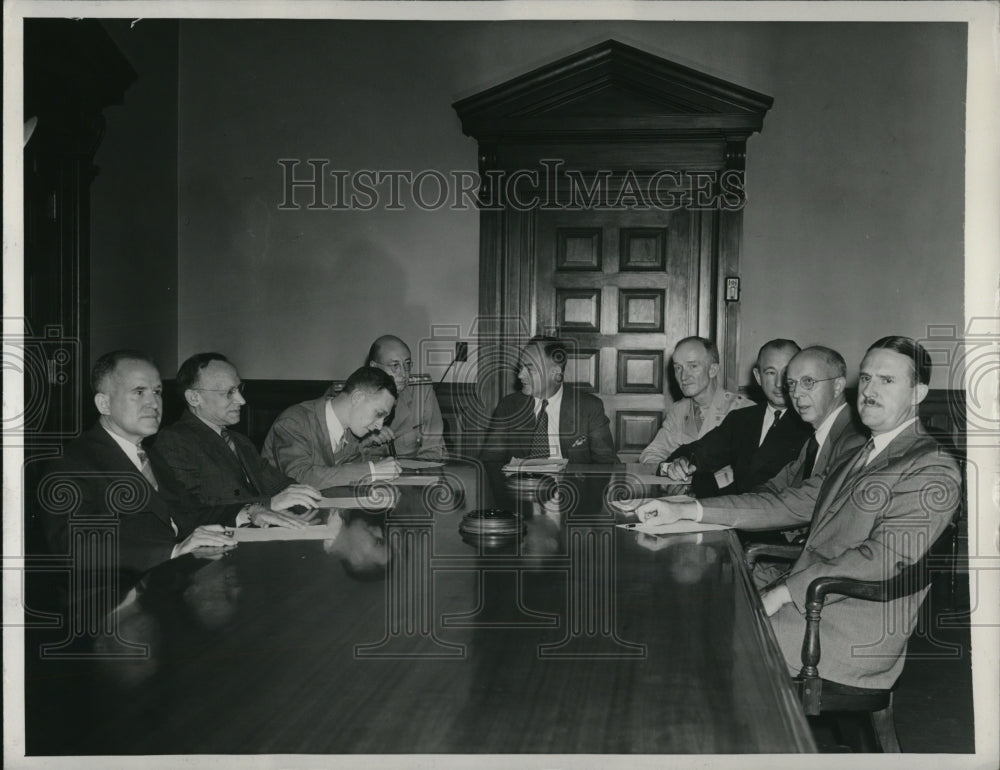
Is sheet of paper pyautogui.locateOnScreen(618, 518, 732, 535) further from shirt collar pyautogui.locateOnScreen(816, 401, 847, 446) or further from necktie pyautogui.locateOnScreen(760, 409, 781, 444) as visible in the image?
necktie pyautogui.locateOnScreen(760, 409, 781, 444)

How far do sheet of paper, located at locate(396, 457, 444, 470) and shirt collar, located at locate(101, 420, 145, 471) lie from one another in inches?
56.2

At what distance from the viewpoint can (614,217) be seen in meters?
6.26

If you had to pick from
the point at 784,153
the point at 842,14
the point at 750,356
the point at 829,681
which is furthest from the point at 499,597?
the point at 784,153

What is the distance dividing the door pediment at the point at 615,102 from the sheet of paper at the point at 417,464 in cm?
279

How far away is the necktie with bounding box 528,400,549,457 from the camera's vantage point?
4734mm

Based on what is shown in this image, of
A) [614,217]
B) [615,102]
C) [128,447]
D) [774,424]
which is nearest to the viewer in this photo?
[128,447]

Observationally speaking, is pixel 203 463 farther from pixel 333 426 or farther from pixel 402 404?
pixel 402 404

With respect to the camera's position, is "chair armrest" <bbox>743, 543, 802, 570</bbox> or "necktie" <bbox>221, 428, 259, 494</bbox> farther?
"necktie" <bbox>221, 428, 259, 494</bbox>

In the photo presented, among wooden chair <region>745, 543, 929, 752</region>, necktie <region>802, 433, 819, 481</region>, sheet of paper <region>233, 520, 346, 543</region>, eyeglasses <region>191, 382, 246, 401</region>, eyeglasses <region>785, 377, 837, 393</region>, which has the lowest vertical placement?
wooden chair <region>745, 543, 929, 752</region>

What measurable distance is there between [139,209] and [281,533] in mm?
4003

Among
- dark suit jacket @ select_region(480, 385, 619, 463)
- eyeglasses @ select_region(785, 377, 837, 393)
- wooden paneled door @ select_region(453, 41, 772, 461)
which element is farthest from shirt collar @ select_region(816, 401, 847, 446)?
wooden paneled door @ select_region(453, 41, 772, 461)

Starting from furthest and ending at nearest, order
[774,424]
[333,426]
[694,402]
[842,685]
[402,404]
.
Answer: [402,404]
[694,402]
[774,424]
[333,426]
[842,685]

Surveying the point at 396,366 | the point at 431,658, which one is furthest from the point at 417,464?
the point at 431,658

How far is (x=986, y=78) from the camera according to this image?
1.91 meters
